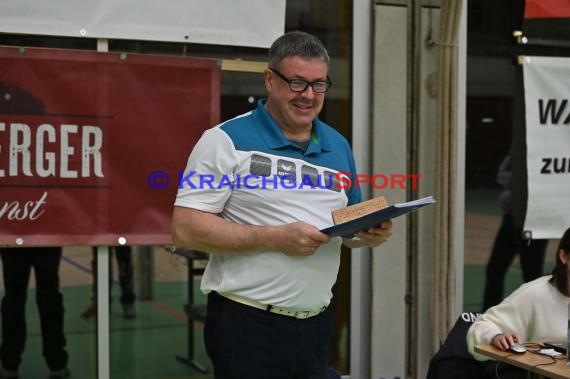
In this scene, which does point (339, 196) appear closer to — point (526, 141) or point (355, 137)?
point (355, 137)

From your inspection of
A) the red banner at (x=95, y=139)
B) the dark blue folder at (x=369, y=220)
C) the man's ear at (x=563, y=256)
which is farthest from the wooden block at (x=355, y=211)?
the red banner at (x=95, y=139)

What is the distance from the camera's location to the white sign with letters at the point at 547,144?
5125mm

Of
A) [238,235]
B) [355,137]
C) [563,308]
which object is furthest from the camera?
[355,137]

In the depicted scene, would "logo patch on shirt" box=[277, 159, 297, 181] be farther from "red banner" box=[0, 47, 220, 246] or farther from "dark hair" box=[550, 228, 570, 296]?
"red banner" box=[0, 47, 220, 246]

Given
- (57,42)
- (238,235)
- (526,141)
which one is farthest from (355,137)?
(238,235)

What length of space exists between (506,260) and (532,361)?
2507 mm

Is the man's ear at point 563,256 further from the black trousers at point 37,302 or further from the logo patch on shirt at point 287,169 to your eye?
the black trousers at point 37,302

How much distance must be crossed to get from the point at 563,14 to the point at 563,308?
2.47 metres

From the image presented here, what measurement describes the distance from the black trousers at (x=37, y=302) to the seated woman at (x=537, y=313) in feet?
7.64

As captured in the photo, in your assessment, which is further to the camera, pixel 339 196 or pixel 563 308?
pixel 563 308

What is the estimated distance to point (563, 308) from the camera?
353 cm

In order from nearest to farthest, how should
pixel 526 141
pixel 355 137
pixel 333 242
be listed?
pixel 333 242, pixel 355 137, pixel 526 141

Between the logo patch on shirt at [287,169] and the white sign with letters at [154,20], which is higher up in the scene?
the white sign with letters at [154,20]

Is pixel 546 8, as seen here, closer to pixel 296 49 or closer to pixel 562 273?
pixel 562 273
